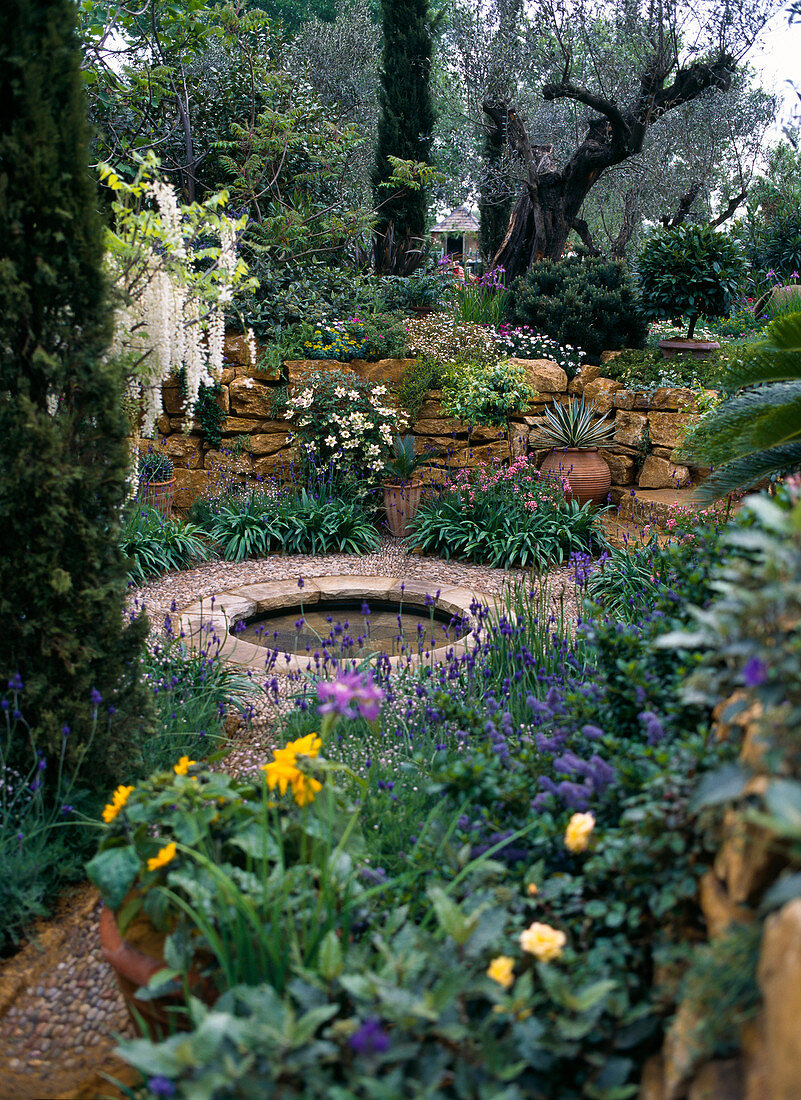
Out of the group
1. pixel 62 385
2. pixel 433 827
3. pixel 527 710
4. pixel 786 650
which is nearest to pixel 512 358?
pixel 527 710

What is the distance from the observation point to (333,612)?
4906 mm

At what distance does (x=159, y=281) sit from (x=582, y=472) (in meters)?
4.28

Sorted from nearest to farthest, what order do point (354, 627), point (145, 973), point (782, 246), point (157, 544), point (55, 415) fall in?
point (145, 973) → point (55, 415) → point (354, 627) → point (157, 544) → point (782, 246)

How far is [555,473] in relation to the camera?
640cm

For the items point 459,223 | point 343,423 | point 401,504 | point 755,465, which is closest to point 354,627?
point 401,504

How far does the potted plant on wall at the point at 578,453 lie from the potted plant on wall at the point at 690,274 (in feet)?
4.74

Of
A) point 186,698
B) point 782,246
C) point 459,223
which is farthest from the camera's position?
point 459,223

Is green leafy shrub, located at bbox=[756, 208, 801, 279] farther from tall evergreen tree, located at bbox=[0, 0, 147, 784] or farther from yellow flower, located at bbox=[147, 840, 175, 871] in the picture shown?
yellow flower, located at bbox=[147, 840, 175, 871]

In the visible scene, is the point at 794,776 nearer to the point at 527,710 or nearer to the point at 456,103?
the point at 527,710

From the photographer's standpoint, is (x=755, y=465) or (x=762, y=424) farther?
(x=755, y=465)

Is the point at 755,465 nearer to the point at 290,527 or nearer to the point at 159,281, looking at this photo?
the point at 159,281

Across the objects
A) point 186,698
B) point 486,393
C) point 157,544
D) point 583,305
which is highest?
point 583,305

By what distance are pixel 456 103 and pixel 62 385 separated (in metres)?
16.6

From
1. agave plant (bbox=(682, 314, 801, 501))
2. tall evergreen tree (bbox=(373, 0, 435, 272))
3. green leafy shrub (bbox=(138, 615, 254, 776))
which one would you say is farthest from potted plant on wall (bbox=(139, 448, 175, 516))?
tall evergreen tree (bbox=(373, 0, 435, 272))
